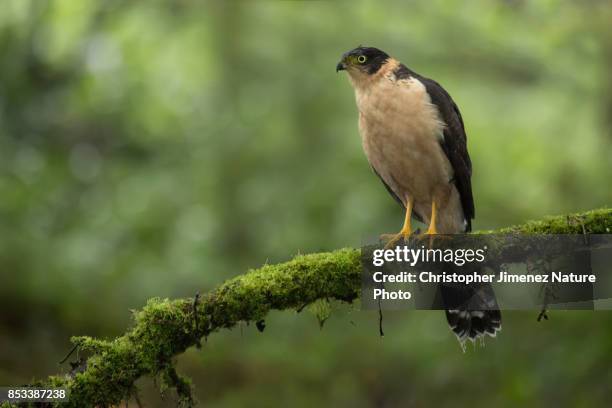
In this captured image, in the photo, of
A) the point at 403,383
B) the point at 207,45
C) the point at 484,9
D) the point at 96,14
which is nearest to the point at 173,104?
the point at 207,45

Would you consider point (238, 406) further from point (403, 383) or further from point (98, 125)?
point (98, 125)

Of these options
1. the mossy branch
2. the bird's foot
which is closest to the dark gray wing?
the bird's foot

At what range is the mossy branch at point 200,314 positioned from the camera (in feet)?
10.2

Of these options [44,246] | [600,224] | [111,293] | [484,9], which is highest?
[484,9]

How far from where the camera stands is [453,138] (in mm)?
5094

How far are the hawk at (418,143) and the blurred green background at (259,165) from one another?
1.03 meters

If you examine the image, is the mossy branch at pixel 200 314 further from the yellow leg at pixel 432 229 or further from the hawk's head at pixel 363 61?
the hawk's head at pixel 363 61

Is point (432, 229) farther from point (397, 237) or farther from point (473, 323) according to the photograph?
point (473, 323)

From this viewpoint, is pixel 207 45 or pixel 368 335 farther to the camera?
pixel 207 45

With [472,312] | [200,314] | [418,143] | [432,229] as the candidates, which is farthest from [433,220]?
[200,314]

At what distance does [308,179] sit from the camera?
25.5ft

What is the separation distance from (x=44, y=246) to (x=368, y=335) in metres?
3.17

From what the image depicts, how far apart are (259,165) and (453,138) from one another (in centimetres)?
335

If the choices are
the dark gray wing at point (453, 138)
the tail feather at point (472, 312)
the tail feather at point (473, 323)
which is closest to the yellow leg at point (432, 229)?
the dark gray wing at point (453, 138)
